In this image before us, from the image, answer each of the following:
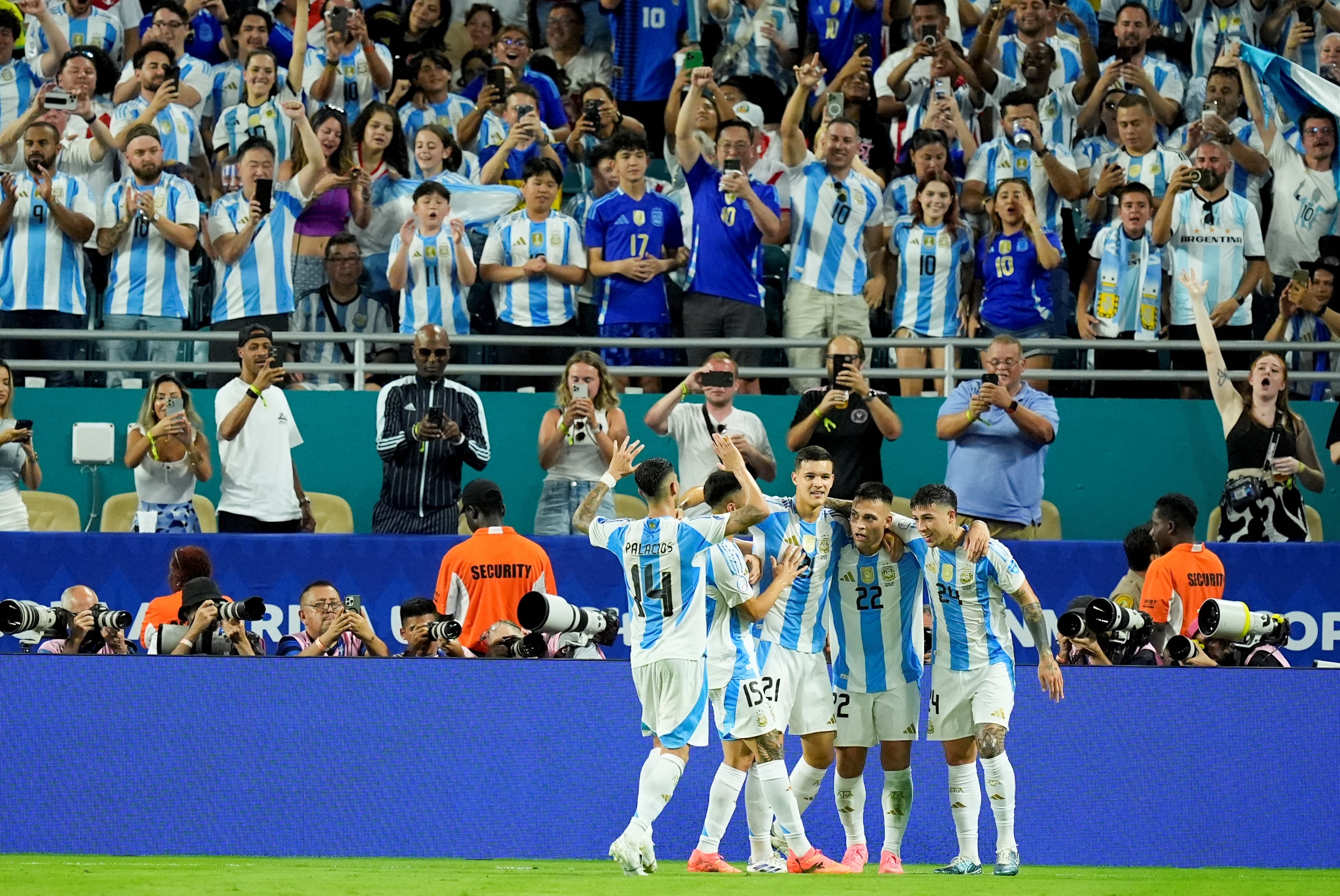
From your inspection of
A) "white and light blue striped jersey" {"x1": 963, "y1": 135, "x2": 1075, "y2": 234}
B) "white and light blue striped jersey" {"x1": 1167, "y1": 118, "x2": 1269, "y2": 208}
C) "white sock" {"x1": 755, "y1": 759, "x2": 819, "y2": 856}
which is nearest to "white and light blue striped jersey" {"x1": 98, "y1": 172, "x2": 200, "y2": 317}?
"white and light blue striped jersey" {"x1": 963, "y1": 135, "x2": 1075, "y2": 234}

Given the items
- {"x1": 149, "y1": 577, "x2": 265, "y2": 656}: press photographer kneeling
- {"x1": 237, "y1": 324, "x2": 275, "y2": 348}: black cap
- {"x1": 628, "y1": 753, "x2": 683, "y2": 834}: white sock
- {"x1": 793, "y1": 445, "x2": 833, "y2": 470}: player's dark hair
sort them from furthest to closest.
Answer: {"x1": 237, "y1": 324, "x2": 275, "y2": 348}: black cap, {"x1": 149, "y1": 577, "x2": 265, "y2": 656}: press photographer kneeling, {"x1": 793, "y1": 445, "x2": 833, "y2": 470}: player's dark hair, {"x1": 628, "y1": 753, "x2": 683, "y2": 834}: white sock

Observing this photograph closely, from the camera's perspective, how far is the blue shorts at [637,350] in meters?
14.2

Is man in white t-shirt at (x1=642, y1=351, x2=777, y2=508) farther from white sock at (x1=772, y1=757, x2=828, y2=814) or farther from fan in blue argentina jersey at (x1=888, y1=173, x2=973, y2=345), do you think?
white sock at (x1=772, y1=757, x2=828, y2=814)

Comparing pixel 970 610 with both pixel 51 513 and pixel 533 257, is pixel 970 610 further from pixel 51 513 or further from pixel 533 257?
pixel 51 513

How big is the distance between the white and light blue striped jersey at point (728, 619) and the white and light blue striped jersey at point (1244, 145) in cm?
740

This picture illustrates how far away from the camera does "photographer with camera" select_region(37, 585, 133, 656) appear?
10383 millimetres

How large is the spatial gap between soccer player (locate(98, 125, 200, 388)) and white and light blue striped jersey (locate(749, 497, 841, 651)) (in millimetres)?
6042

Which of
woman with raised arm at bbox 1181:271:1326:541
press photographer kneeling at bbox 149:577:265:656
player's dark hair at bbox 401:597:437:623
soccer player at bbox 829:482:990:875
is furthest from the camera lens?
woman with raised arm at bbox 1181:271:1326:541

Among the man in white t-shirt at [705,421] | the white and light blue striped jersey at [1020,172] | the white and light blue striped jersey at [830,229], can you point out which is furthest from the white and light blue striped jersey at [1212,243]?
the man in white t-shirt at [705,421]

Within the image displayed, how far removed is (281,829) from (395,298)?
568 cm

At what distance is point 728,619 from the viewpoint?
9508 mm

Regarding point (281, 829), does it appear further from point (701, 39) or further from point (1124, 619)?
point (701, 39)

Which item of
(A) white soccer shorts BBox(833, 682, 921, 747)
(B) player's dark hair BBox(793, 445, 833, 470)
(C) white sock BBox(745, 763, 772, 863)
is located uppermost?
(B) player's dark hair BBox(793, 445, 833, 470)

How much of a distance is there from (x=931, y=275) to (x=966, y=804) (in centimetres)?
582
